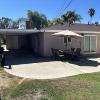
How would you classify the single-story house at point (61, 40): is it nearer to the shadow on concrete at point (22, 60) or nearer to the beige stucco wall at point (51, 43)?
the beige stucco wall at point (51, 43)

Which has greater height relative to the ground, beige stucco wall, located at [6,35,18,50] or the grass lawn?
beige stucco wall, located at [6,35,18,50]

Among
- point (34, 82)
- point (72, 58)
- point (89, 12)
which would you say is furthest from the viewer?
point (89, 12)

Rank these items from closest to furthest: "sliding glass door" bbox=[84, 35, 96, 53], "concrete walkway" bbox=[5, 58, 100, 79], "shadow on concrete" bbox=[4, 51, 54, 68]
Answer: "concrete walkway" bbox=[5, 58, 100, 79] < "shadow on concrete" bbox=[4, 51, 54, 68] < "sliding glass door" bbox=[84, 35, 96, 53]

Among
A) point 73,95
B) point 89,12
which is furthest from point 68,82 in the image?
point 89,12

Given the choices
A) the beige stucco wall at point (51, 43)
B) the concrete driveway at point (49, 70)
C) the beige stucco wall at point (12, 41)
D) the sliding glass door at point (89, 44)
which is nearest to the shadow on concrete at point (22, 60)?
the beige stucco wall at point (51, 43)

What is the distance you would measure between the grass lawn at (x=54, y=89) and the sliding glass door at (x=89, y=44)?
12.4m

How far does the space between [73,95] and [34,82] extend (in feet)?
8.20

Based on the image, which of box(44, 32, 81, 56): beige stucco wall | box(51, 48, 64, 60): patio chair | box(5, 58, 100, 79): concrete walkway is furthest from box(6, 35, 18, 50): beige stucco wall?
box(5, 58, 100, 79): concrete walkway

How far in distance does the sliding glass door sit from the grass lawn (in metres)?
12.4

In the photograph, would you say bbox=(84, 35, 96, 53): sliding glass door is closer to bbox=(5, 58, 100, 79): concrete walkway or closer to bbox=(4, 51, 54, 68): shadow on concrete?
bbox=(4, 51, 54, 68): shadow on concrete

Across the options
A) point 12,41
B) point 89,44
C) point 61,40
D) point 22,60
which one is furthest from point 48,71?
point 12,41

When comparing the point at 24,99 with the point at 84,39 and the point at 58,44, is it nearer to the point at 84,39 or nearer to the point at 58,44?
the point at 58,44

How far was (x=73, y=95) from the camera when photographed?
28.3 ft

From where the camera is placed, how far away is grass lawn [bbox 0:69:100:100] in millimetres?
8539
